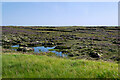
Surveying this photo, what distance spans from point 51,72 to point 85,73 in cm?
260

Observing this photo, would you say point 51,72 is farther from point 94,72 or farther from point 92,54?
point 92,54

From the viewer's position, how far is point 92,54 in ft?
78.1

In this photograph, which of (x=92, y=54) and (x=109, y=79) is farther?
(x=92, y=54)

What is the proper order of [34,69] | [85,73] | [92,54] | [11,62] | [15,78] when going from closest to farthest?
1. [15,78]
2. [85,73]
3. [34,69]
4. [11,62]
5. [92,54]

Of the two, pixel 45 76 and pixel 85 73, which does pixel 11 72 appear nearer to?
pixel 45 76

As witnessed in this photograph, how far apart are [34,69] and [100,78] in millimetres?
5156

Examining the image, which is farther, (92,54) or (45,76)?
(92,54)

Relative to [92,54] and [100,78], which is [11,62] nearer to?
[100,78]

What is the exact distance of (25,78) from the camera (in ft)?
26.9

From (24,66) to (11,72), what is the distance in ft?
4.06

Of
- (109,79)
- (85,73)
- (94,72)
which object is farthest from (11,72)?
(109,79)

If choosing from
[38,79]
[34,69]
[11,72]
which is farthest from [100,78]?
[11,72]

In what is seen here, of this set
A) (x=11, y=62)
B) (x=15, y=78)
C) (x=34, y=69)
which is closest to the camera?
(x=15, y=78)

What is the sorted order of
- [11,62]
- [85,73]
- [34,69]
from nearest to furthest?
[85,73] → [34,69] → [11,62]
